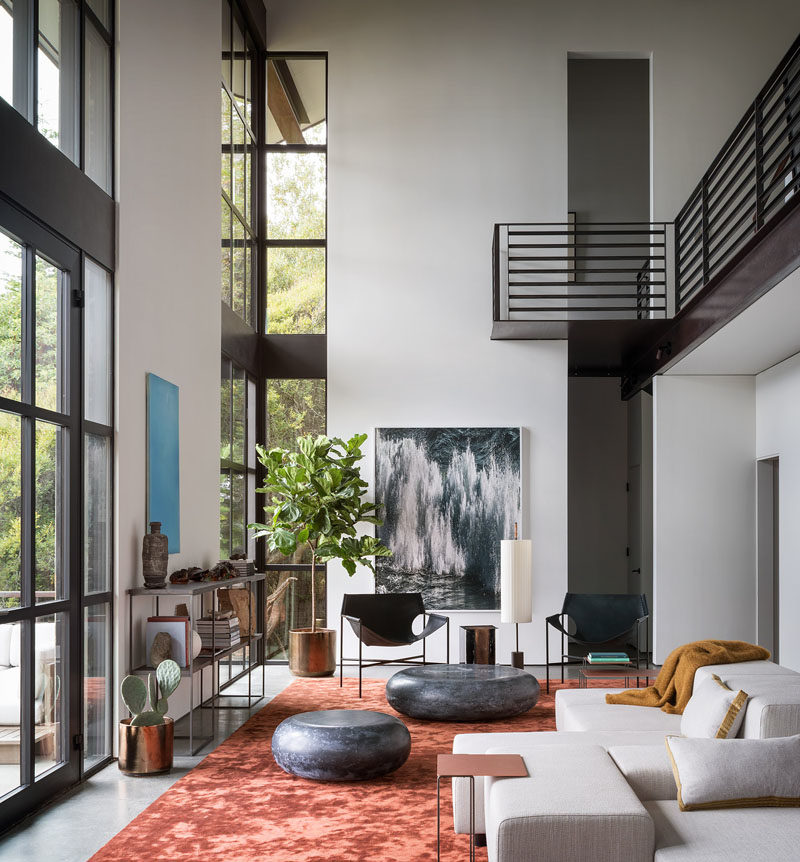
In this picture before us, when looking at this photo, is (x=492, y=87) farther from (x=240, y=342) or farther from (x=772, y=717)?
(x=772, y=717)

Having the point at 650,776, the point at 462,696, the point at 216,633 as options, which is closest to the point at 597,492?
the point at 462,696

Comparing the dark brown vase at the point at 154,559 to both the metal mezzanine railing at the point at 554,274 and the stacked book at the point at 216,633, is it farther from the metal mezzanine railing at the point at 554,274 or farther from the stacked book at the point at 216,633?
the metal mezzanine railing at the point at 554,274

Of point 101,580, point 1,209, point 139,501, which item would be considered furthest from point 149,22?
point 101,580

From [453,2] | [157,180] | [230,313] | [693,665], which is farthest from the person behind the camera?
[453,2]

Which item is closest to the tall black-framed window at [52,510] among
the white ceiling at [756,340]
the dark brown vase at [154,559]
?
the dark brown vase at [154,559]

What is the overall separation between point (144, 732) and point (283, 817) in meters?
1.13

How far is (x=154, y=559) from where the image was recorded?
5820mm

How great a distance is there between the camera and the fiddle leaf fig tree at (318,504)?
8.78 m

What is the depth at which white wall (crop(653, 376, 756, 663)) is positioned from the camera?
9109 mm

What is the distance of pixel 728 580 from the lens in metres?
9.09

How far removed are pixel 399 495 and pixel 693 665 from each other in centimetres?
465

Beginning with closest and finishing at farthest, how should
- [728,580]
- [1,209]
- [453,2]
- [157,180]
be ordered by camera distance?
1. [1,209]
2. [157,180]
3. [728,580]
4. [453,2]

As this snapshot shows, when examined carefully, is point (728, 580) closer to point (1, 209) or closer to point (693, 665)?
point (693, 665)

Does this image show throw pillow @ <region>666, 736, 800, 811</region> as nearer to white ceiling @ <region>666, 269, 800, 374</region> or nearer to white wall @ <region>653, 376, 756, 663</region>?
white ceiling @ <region>666, 269, 800, 374</region>
